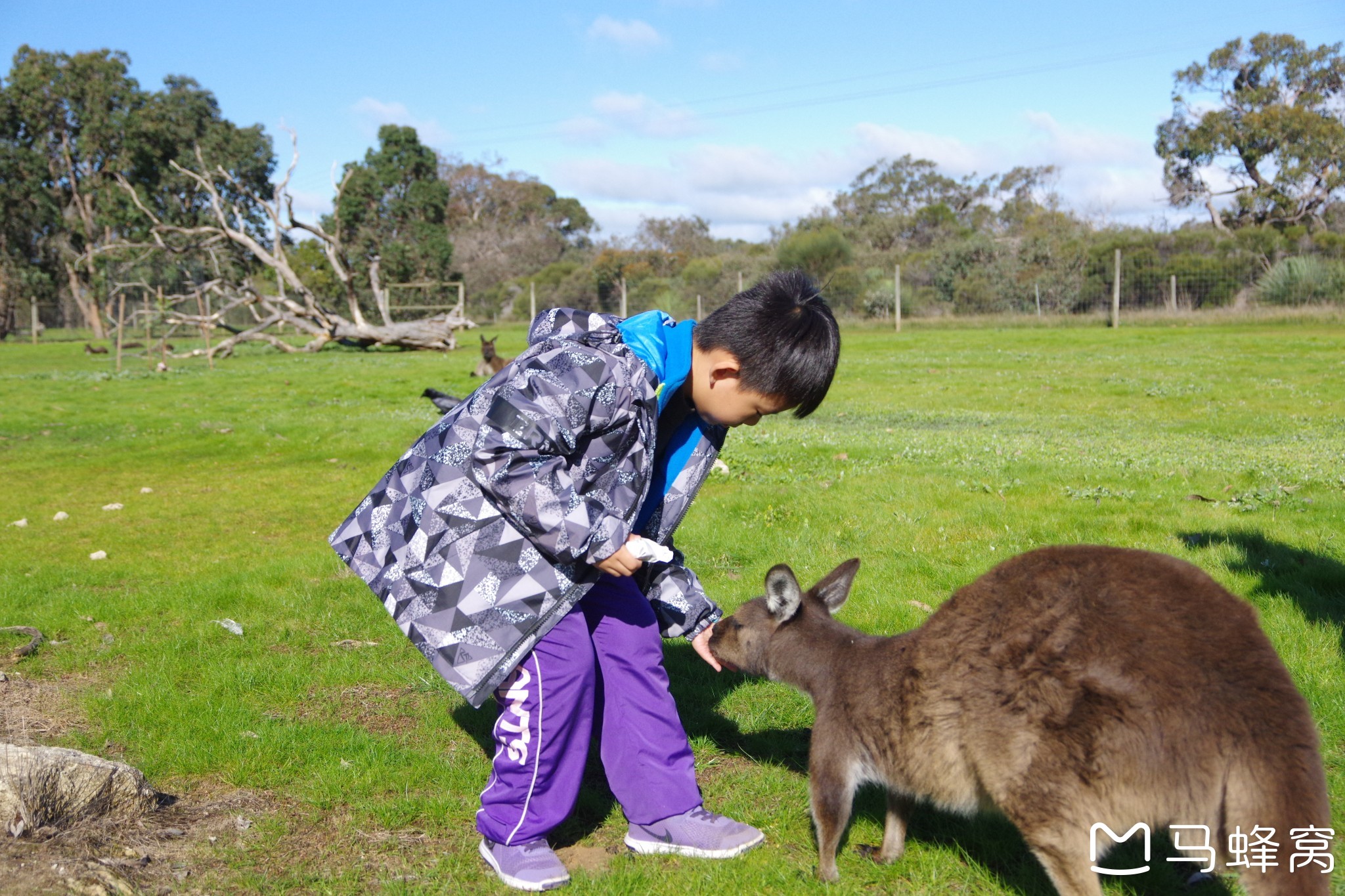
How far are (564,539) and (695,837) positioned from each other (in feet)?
4.11

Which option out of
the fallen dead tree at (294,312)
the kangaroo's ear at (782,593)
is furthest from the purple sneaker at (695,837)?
the fallen dead tree at (294,312)

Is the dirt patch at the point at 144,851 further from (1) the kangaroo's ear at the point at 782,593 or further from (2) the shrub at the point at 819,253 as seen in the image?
(2) the shrub at the point at 819,253

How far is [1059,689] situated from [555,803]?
1.68 meters

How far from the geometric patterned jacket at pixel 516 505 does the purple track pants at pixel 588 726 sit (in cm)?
16

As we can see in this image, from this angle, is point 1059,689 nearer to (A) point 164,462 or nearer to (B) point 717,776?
(B) point 717,776

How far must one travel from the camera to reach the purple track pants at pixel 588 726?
10.5 feet

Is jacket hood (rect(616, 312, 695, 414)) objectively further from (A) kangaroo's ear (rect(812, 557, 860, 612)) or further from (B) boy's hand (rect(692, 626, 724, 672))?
(B) boy's hand (rect(692, 626, 724, 672))

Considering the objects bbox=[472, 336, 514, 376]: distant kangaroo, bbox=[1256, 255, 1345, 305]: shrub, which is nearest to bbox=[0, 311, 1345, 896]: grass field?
bbox=[472, 336, 514, 376]: distant kangaroo

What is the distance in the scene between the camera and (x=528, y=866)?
3.19m

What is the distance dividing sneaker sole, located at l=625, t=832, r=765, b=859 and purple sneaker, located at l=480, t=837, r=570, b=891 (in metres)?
0.30

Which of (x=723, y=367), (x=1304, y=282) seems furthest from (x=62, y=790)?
(x=1304, y=282)

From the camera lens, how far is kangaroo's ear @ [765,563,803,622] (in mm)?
3584

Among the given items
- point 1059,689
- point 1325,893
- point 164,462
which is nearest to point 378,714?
point 1059,689

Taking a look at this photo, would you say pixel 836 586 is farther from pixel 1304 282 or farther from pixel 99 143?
pixel 99 143
